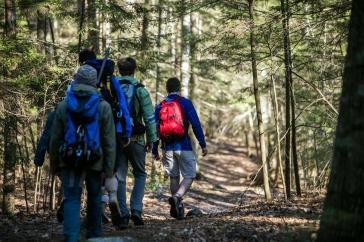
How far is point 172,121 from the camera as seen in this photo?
357 inches

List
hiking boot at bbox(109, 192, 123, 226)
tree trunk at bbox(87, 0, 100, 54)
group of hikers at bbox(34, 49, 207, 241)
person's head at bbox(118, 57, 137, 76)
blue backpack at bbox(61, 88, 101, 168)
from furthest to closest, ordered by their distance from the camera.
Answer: tree trunk at bbox(87, 0, 100, 54), person's head at bbox(118, 57, 137, 76), hiking boot at bbox(109, 192, 123, 226), group of hikers at bbox(34, 49, 207, 241), blue backpack at bbox(61, 88, 101, 168)

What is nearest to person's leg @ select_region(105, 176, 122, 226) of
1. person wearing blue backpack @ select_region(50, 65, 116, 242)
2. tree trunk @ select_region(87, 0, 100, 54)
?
person wearing blue backpack @ select_region(50, 65, 116, 242)

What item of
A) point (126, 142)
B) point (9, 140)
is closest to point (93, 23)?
point (9, 140)

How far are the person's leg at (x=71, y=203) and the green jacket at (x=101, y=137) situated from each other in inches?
6.0

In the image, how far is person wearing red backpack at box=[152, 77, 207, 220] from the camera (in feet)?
29.8

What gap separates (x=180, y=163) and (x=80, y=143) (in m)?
3.59

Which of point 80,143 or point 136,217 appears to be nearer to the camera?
point 80,143

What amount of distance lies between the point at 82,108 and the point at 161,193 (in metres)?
12.5

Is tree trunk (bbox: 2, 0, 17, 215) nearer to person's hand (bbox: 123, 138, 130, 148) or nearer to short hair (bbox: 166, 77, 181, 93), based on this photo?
short hair (bbox: 166, 77, 181, 93)

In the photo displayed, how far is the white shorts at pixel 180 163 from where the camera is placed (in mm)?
9195

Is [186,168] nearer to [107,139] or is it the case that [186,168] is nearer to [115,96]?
[115,96]

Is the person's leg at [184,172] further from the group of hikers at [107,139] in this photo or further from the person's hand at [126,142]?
the person's hand at [126,142]

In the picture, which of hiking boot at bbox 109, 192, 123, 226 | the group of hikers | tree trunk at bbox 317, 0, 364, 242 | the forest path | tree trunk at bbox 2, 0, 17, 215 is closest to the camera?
tree trunk at bbox 317, 0, 364, 242

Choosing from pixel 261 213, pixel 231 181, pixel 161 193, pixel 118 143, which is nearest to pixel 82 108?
pixel 118 143
